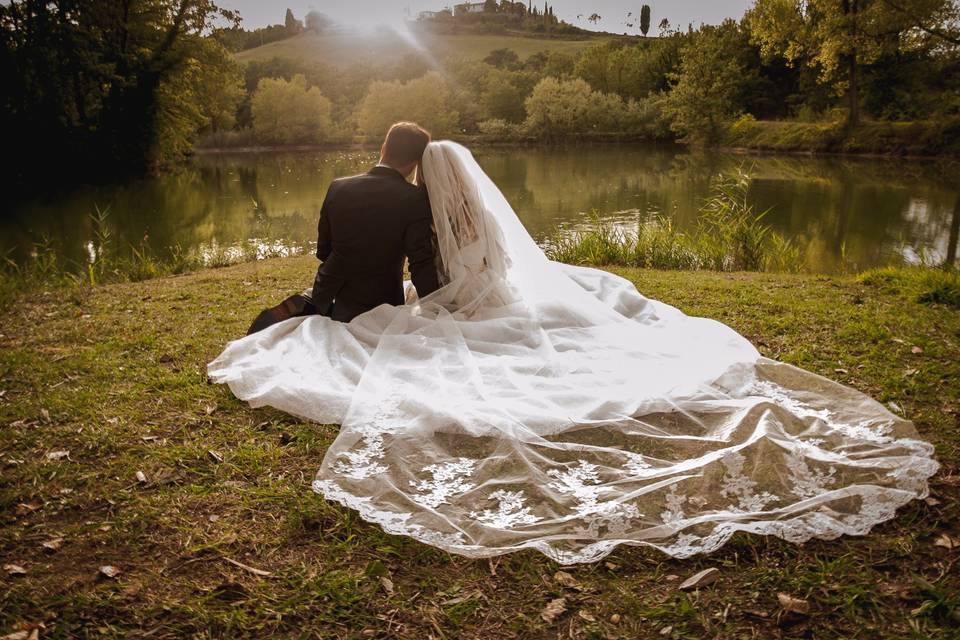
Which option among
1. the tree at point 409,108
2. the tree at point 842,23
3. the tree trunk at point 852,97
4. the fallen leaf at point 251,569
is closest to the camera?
the fallen leaf at point 251,569

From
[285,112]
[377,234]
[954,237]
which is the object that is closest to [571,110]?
[285,112]

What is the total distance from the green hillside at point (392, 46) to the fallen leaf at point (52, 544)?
291 ft

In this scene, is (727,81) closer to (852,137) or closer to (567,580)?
(852,137)

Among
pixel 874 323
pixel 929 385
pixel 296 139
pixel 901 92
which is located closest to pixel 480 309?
pixel 929 385

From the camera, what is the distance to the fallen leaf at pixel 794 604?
6.94 feet

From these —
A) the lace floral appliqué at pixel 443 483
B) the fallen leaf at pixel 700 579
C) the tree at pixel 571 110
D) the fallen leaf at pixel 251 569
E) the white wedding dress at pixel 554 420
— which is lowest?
the fallen leaf at pixel 251 569

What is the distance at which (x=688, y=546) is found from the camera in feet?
7.84

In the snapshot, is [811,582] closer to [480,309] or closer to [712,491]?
[712,491]

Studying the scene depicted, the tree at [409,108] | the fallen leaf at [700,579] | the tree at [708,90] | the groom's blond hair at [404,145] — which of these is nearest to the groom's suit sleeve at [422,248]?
the groom's blond hair at [404,145]

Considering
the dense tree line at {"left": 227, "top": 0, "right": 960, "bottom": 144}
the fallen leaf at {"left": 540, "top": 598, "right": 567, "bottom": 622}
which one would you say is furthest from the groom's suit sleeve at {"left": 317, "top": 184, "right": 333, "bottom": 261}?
the dense tree line at {"left": 227, "top": 0, "right": 960, "bottom": 144}

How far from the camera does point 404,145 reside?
4.27 m

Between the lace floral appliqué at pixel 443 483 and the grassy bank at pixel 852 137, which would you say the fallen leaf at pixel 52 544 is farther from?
the grassy bank at pixel 852 137

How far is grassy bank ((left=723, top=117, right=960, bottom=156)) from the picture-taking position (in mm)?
26781

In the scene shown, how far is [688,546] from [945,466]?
5.09 ft
